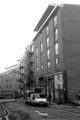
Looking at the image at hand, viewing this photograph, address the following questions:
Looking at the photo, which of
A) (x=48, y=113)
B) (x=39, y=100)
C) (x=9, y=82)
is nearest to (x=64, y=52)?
(x=39, y=100)

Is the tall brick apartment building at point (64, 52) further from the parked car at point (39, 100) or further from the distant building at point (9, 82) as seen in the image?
the distant building at point (9, 82)

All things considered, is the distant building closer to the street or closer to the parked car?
the parked car

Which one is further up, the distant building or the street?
the distant building

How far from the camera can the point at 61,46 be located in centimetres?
3828

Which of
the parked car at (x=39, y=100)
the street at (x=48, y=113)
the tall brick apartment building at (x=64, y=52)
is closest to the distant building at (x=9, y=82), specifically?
the tall brick apartment building at (x=64, y=52)

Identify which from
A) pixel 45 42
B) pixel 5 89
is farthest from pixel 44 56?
→ pixel 5 89

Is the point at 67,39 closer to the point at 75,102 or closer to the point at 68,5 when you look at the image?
the point at 68,5

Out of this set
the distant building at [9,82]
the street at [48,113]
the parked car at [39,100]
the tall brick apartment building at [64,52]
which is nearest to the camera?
the street at [48,113]

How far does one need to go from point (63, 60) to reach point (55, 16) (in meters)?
10.8

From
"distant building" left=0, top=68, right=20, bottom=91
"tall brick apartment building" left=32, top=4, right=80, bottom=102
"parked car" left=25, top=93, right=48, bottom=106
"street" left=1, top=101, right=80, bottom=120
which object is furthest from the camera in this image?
"distant building" left=0, top=68, right=20, bottom=91

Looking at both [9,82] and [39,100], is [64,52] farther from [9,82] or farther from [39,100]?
[9,82]

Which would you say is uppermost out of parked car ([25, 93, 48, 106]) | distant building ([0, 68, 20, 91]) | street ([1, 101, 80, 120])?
distant building ([0, 68, 20, 91])

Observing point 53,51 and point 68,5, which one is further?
point 53,51

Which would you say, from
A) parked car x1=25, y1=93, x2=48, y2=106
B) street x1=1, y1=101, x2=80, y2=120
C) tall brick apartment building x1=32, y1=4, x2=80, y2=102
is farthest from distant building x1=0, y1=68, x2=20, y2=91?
street x1=1, y1=101, x2=80, y2=120
